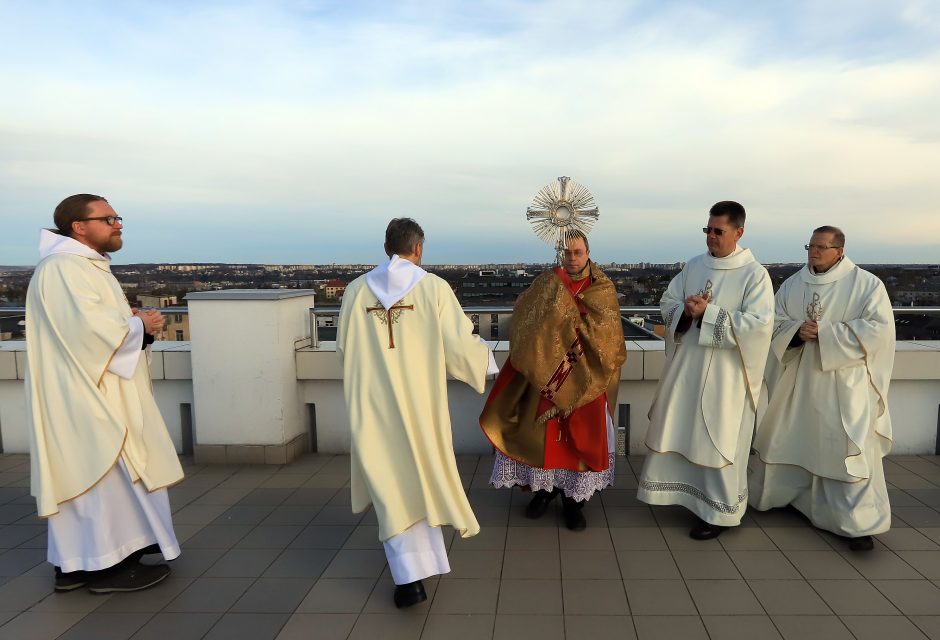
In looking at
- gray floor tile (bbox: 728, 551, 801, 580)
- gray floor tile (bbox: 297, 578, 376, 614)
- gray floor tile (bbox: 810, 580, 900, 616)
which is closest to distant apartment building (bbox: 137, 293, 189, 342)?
gray floor tile (bbox: 297, 578, 376, 614)

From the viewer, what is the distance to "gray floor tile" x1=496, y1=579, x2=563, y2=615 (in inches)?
128

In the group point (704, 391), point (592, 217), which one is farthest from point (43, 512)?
point (704, 391)

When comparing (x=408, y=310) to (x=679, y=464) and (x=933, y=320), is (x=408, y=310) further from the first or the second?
(x=933, y=320)

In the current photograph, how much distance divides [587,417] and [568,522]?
2.30 feet

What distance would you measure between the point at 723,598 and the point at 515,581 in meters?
1.05

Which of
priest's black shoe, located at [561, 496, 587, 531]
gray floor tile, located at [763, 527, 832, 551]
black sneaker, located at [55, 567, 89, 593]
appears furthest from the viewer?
priest's black shoe, located at [561, 496, 587, 531]

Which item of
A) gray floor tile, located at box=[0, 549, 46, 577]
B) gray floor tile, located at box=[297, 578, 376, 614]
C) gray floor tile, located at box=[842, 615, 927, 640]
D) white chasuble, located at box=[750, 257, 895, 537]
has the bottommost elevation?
gray floor tile, located at box=[0, 549, 46, 577]

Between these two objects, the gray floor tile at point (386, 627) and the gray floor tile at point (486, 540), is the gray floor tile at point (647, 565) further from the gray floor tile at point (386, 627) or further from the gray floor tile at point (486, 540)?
the gray floor tile at point (386, 627)

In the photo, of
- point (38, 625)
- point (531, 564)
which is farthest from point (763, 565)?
point (38, 625)

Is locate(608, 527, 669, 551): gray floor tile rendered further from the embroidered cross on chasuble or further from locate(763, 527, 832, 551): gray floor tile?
the embroidered cross on chasuble

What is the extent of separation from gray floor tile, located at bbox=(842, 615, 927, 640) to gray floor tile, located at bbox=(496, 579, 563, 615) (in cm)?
133

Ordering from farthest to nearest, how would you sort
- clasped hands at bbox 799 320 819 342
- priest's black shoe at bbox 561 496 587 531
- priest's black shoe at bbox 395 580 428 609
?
priest's black shoe at bbox 561 496 587 531, clasped hands at bbox 799 320 819 342, priest's black shoe at bbox 395 580 428 609

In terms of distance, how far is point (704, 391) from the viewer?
13.4 feet

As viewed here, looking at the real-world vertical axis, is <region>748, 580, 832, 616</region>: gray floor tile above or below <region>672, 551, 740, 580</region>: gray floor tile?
above
